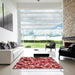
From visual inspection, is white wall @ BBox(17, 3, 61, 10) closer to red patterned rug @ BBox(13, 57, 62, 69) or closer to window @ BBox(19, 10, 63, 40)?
window @ BBox(19, 10, 63, 40)

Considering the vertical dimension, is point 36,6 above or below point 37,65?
above

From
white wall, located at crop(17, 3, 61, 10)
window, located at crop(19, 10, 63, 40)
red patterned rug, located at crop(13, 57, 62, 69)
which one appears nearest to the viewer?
red patterned rug, located at crop(13, 57, 62, 69)

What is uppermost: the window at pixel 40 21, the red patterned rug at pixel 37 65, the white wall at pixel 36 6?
the white wall at pixel 36 6

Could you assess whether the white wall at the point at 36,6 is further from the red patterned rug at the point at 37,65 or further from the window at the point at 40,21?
the red patterned rug at the point at 37,65

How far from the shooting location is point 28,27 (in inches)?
436

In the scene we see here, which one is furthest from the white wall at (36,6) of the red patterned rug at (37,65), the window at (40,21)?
the red patterned rug at (37,65)

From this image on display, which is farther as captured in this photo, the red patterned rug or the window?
the window

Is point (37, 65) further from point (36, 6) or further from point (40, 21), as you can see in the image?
point (36, 6)

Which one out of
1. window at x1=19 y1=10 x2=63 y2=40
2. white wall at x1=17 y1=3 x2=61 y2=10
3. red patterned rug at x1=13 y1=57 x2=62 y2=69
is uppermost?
white wall at x1=17 y1=3 x2=61 y2=10

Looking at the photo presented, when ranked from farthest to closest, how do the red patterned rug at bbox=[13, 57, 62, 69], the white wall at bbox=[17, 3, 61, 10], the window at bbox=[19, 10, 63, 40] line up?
1. the window at bbox=[19, 10, 63, 40]
2. the white wall at bbox=[17, 3, 61, 10]
3. the red patterned rug at bbox=[13, 57, 62, 69]

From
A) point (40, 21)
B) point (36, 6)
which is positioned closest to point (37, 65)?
point (40, 21)

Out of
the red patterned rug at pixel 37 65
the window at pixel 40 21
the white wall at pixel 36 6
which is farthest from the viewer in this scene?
the window at pixel 40 21

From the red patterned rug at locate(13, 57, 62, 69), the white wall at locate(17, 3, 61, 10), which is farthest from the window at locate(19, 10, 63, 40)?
the red patterned rug at locate(13, 57, 62, 69)

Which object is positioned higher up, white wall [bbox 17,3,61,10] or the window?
white wall [bbox 17,3,61,10]
